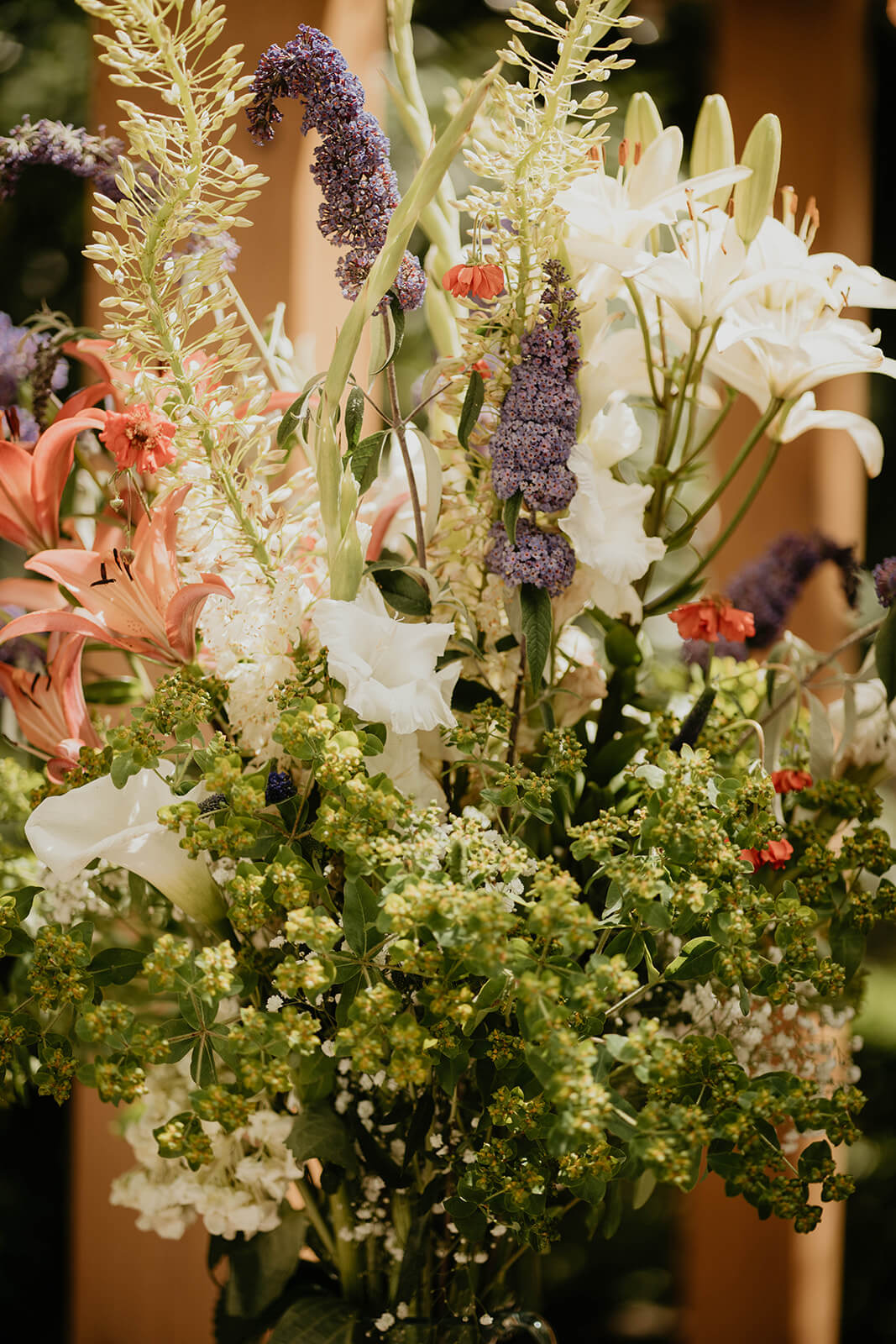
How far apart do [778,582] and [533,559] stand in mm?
306

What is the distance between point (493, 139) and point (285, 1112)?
54 cm

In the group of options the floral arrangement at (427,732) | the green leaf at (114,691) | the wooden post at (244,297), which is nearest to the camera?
the floral arrangement at (427,732)

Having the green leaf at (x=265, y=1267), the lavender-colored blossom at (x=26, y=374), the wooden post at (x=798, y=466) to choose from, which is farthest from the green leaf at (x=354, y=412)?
the wooden post at (x=798, y=466)

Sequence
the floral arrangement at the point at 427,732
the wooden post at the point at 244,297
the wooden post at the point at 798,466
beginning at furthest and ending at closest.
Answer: the wooden post at the point at 798,466 → the wooden post at the point at 244,297 → the floral arrangement at the point at 427,732

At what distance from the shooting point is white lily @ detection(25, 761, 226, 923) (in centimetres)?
49

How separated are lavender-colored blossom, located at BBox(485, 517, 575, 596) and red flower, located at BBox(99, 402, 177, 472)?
174mm

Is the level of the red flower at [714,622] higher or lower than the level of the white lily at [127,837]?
higher

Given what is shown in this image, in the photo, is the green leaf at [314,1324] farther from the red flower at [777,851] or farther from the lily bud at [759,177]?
the lily bud at [759,177]

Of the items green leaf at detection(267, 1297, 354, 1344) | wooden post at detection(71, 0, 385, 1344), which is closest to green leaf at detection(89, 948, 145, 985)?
green leaf at detection(267, 1297, 354, 1344)

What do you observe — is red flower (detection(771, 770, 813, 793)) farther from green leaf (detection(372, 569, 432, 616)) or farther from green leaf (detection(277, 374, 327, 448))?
green leaf (detection(277, 374, 327, 448))

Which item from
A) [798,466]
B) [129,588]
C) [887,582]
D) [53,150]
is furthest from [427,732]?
[798,466]

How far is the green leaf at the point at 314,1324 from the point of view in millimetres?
568

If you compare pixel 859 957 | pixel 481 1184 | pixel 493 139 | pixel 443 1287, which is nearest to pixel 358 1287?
pixel 443 1287

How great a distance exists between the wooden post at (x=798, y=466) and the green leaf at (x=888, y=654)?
536mm
